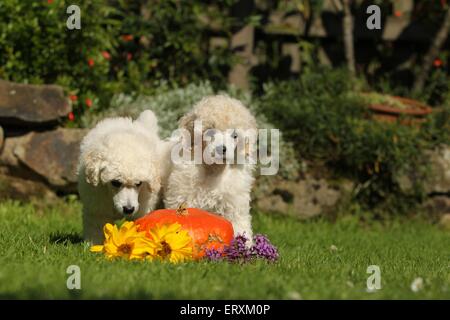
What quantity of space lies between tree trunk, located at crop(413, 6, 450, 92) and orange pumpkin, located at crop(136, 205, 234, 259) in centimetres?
517

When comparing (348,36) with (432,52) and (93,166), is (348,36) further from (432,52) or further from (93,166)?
(93,166)

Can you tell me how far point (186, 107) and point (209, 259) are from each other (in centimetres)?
363

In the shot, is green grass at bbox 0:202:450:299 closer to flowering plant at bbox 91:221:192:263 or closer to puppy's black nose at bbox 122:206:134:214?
flowering plant at bbox 91:221:192:263

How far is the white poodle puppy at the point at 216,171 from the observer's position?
5.42m

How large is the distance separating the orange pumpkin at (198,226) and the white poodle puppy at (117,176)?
→ 258 mm

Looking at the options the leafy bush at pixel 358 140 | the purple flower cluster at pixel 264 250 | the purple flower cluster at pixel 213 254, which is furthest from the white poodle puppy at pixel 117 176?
the leafy bush at pixel 358 140

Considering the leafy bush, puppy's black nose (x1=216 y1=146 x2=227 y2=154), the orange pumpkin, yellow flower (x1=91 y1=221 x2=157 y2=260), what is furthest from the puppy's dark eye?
the leafy bush

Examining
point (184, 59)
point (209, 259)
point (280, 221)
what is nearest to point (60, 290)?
point (209, 259)

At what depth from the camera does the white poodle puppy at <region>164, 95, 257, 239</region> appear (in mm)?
5422

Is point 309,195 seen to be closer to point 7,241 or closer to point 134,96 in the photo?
point 134,96

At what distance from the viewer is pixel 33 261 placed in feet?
14.1

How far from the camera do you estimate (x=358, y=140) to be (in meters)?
8.02

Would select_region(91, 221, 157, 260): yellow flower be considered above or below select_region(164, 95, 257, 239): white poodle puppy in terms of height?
below
